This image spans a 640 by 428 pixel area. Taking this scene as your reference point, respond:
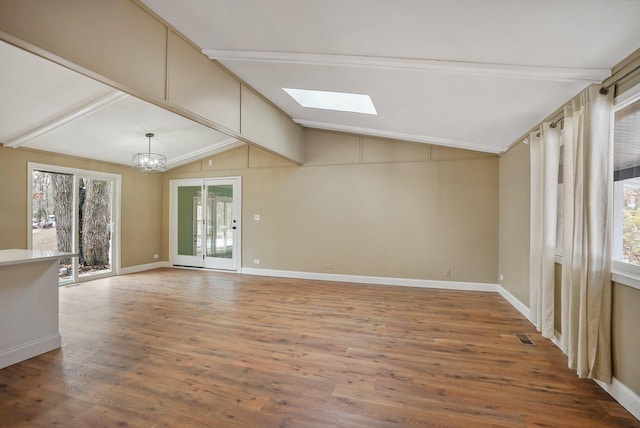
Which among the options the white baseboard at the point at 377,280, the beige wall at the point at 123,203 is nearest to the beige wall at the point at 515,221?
the white baseboard at the point at 377,280

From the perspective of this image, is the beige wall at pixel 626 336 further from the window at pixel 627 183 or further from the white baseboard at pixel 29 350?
the white baseboard at pixel 29 350

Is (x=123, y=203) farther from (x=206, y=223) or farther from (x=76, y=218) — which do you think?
(x=206, y=223)

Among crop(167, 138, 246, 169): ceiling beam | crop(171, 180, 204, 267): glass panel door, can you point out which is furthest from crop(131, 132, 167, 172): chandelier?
crop(171, 180, 204, 267): glass panel door

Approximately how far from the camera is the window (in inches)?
84.8

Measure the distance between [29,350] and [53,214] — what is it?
364 cm

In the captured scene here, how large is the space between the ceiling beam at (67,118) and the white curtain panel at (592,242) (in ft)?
16.2

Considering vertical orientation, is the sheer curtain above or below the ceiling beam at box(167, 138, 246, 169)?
below

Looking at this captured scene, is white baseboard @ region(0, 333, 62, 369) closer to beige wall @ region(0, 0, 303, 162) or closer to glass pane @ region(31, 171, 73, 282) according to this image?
beige wall @ region(0, 0, 303, 162)

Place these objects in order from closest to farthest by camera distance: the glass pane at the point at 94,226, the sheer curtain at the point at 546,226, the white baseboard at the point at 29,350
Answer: the white baseboard at the point at 29,350, the sheer curtain at the point at 546,226, the glass pane at the point at 94,226

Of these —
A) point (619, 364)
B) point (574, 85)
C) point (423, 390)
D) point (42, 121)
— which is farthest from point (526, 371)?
point (42, 121)

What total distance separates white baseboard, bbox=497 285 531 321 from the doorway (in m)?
7.36

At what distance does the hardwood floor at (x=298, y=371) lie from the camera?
194cm

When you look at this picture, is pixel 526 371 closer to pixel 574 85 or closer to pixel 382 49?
pixel 574 85

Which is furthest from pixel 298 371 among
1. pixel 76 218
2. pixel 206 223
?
pixel 76 218
